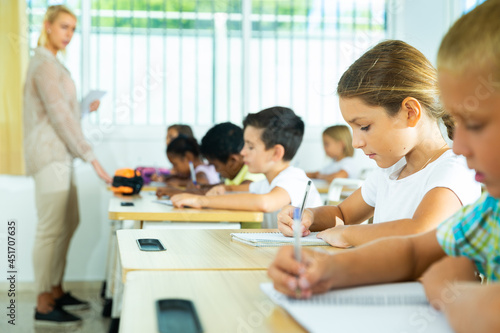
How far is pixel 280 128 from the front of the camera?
2510 millimetres

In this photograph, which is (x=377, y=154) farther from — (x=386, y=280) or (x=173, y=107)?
(x=173, y=107)

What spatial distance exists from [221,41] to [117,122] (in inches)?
40.4

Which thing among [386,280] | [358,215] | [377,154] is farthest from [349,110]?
[386,280]

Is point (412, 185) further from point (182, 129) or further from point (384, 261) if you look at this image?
point (182, 129)

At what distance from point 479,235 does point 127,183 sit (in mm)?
2391

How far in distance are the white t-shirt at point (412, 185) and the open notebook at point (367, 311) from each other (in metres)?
0.53

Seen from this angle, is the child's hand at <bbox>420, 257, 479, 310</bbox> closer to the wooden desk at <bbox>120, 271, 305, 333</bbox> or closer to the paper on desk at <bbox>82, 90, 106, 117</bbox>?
the wooden desk at <bbox>120, 271, 305, 333</bbox>

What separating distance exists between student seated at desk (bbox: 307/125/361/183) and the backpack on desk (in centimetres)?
165

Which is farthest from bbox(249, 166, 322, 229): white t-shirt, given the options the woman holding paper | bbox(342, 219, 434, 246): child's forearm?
the woman holding paper

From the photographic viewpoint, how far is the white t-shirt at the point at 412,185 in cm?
125

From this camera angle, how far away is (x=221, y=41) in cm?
451

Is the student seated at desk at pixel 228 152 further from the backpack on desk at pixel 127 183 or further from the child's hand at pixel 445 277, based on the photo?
the child's hand at pixel 445 277

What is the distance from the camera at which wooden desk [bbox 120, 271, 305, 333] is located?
0.64m

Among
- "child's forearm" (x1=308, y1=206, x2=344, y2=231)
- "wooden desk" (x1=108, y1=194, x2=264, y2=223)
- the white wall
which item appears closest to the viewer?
"child's forearm" (x1=308, y1=206, x2=344, y2=231)
